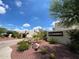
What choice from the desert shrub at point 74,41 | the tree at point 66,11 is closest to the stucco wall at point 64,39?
the desert shrub at point 74,41

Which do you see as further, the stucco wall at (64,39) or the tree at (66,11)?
the stucco wall at (64,39)

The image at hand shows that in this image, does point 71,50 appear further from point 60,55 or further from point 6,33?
point 6,33

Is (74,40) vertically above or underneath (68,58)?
above

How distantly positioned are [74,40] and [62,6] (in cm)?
414

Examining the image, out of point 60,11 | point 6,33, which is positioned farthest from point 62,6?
point 6,33

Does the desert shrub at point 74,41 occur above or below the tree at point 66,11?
below

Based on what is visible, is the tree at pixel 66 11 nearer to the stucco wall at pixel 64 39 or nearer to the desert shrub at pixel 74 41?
the desert shrub at pixel 74 41

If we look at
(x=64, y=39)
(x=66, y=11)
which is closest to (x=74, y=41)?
(x=64, y=39)

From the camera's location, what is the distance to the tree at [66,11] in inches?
621

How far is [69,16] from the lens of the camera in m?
16.7

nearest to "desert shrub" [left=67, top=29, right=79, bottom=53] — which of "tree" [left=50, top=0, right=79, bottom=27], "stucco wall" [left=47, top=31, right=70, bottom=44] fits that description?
"stucco wall" [left=47, top=31, right=70, bottom=44]

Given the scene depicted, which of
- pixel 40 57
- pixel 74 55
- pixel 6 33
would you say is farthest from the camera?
pixel 6 33

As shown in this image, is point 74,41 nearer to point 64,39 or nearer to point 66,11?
point 64,39

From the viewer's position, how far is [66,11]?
1636cm
